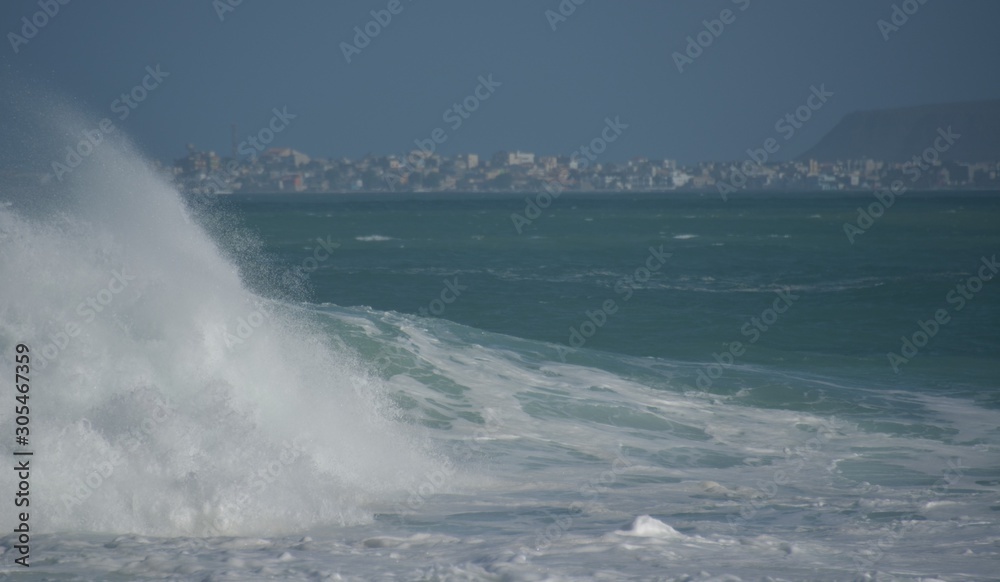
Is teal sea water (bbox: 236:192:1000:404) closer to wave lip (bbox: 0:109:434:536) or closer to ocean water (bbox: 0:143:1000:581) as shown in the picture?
ocean water (bbox: 0:143:1000:581)

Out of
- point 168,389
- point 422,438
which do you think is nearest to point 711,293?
point 422,438

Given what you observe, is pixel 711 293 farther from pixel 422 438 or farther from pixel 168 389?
pixel 168 389

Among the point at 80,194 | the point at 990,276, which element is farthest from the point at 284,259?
the point at 80,194

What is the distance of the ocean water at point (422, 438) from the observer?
24.8 ft

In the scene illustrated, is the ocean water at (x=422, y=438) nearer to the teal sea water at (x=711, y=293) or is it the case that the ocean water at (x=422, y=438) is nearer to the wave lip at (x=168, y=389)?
the wave lip at (x=168, y=389)

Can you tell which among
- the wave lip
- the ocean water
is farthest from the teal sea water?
the wave lip

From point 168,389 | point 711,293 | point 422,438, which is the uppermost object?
point 711,293

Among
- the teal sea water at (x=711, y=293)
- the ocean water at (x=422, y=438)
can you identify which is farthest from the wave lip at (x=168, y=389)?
the teal sea water at (x=711, y=293)

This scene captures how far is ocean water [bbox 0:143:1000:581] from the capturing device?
7.57 meters

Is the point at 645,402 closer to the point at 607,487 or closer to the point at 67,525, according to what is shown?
the point at 607,487

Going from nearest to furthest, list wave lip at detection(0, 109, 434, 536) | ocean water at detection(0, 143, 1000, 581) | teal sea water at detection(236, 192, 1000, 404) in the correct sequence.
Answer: ocean water at detection(0, 143, 1000, 581)
wave lip at detection(0, 109, 434, 536)
teal sea water at detection(236, 192, 1000, 404)

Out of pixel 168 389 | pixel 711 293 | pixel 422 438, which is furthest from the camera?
pixel 711 293

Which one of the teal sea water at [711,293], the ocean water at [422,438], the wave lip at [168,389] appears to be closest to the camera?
the ocean water at [422,438]

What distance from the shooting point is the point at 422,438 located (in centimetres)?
1175
